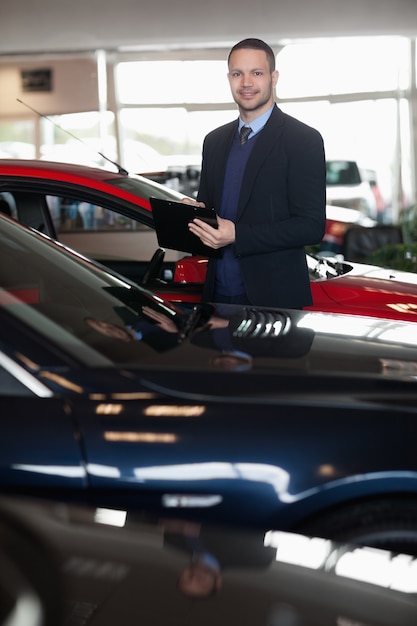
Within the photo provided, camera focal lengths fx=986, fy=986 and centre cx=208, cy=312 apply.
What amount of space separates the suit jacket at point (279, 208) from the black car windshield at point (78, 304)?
69cm

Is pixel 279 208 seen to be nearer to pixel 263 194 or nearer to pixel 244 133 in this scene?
pixel 263 194

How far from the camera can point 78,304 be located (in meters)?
2.49

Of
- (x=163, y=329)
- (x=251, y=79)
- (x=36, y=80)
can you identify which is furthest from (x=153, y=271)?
(x=36, y=80)

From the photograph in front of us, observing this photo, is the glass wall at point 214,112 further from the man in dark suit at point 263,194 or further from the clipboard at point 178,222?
the clipboard at point 178,222

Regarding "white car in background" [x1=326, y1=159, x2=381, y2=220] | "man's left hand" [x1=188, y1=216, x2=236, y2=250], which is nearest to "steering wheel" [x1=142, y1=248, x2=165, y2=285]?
"man's left hand" [x1=188, y1=216, x2=236, y2=250]

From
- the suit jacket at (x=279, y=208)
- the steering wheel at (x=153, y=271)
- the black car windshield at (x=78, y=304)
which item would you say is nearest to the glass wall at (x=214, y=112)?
the steering wheel at (x=153, y=271)

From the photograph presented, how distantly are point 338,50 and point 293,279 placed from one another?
8.67 m

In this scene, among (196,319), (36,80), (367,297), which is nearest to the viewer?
(196,319)

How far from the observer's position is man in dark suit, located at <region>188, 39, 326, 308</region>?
3477mm

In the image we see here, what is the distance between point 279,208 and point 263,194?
3.1 inches

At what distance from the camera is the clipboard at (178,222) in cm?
335

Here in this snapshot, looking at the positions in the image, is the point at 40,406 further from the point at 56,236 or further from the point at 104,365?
the point at 56,236

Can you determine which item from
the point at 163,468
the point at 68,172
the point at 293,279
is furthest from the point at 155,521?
the point at 68,172

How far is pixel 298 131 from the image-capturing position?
11.5 ft
